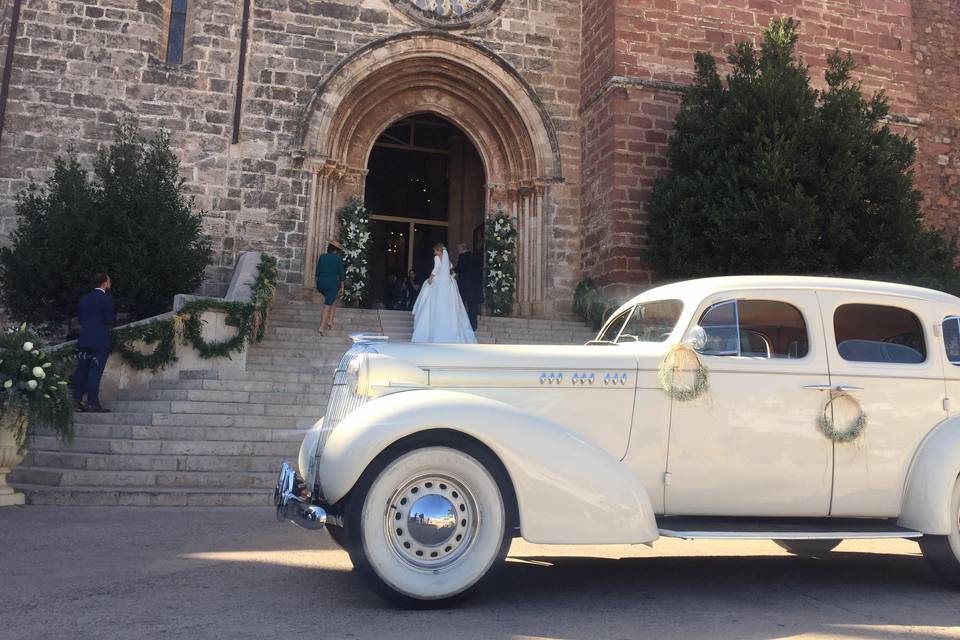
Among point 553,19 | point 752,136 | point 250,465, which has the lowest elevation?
point 250,465

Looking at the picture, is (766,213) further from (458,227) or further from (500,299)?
(458,227)

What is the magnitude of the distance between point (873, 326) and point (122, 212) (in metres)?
10.1

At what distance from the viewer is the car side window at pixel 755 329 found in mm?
4184

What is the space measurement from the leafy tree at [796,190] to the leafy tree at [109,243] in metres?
7.68

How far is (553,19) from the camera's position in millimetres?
16266

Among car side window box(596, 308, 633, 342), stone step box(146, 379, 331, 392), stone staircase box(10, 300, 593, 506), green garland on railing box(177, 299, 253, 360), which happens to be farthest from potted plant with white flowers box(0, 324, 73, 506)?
car side window box(596, 308, 633, 342)

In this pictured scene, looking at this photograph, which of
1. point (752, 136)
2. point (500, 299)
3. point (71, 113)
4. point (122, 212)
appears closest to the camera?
point (122, 212)

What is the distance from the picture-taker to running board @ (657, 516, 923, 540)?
12.3ft

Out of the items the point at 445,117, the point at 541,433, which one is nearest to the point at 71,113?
the point at 445,117

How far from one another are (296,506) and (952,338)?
147 inches

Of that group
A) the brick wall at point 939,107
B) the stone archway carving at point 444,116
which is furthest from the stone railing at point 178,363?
the brick wall at point 939,107

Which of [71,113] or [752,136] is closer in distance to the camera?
[752,136]

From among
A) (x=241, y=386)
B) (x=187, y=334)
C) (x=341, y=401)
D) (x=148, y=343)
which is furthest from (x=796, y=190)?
(x=341, y=401)

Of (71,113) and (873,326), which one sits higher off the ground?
(71,113)
